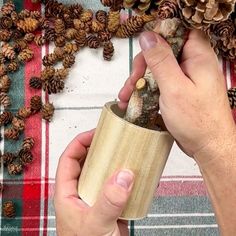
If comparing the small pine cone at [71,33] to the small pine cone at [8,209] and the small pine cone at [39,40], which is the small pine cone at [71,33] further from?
the small pine cone at [8,209]

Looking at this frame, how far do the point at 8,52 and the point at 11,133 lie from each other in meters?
0.15

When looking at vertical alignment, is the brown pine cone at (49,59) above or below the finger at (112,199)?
above

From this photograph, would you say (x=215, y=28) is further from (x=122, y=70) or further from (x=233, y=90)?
(x=122, y=70)

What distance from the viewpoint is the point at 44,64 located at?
38.8 inches

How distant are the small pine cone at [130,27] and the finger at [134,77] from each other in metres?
0.24

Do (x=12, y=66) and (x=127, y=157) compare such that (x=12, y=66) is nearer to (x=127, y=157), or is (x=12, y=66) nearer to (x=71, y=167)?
(x=71, y=167)

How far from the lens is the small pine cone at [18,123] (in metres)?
0.96

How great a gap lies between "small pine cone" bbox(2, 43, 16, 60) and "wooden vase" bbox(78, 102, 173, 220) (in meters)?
0.35

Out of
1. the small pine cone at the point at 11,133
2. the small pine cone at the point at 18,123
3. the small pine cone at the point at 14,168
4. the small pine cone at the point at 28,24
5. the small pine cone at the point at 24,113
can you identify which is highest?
the small pine cone at the point at 28,24

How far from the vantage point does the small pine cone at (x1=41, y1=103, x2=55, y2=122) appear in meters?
0.96

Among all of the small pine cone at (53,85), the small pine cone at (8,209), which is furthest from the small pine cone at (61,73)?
the small pine cone at (8,209)

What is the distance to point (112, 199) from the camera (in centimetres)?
60

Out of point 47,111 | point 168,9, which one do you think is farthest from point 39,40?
point 168,9

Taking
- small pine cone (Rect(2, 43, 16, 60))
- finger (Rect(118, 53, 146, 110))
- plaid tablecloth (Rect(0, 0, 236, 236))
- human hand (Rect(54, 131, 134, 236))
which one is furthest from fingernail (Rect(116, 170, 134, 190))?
small pine cone (Rect(2, 43, 16, 60))
